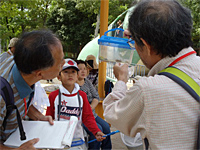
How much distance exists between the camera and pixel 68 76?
8.05 ft

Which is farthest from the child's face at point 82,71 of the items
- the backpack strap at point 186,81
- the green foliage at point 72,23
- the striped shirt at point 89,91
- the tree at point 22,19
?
the green foliage at point 72,23

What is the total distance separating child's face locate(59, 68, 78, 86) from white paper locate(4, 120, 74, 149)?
99 cm

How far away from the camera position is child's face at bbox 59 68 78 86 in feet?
7.98

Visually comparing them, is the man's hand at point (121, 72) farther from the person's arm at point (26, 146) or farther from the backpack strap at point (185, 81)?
the person's arm at point (26, 146)

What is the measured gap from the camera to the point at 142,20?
3.65 feet

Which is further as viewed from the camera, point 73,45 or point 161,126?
point 73,45

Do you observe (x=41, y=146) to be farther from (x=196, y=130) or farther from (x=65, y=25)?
(x=65, y=25)

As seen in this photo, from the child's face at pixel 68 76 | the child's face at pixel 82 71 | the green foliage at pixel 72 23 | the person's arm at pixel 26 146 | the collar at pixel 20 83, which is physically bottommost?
the green foliage at pixel 72 23

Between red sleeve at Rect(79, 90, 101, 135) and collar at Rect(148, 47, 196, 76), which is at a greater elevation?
collar at Rect(148, 47, 196, 76)

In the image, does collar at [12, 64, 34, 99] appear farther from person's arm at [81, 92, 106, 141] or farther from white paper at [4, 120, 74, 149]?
person's arm at [81, 92, 106, 141]

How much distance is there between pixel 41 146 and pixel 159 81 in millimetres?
787

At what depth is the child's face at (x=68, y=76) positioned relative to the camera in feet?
7.98

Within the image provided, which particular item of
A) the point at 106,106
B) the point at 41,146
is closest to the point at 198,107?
the point at 106,106

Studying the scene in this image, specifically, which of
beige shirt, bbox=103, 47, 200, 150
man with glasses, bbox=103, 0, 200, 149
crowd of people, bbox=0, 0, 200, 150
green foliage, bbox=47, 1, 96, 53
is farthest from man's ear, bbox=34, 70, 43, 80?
green foliage, bbox=47, 1, 96, 53
